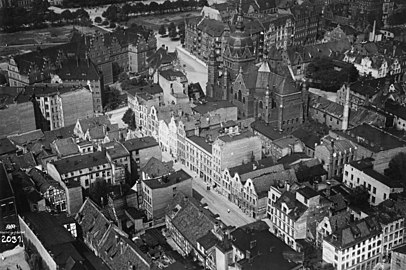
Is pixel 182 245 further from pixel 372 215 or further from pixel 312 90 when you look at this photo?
pixel 312 90

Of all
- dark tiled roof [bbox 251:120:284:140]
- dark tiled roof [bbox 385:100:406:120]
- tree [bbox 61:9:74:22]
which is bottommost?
dark tiled roof [bbox 251:120:284:140]

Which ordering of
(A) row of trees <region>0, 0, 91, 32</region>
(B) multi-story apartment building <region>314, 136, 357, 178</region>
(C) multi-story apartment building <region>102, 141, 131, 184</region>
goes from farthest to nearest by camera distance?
1. (A) row of trees <region>0, 0, 91, 32</region>
2. (B) multi-story apartment building <region>314, 136, 357, 178</region>
3. (C) multi-story apartment building <region>102, 141, 131, 184</region>

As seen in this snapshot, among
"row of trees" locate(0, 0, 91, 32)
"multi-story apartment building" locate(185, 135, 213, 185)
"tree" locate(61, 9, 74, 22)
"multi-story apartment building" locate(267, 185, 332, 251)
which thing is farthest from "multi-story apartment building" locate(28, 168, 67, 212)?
"tree" locate(61, 9, 74, 22)

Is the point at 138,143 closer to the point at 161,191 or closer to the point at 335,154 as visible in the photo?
the point at 161,191

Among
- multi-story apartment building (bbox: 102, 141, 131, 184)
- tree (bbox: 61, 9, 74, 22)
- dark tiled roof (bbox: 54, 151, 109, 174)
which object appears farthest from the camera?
tree (bbox: 61, 9, 74, 22)

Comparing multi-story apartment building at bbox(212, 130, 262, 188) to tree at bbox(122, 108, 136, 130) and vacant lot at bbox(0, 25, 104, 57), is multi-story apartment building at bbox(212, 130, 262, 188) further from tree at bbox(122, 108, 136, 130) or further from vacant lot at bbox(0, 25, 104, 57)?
vacant lot at bbox(0, 25, 104, 57)

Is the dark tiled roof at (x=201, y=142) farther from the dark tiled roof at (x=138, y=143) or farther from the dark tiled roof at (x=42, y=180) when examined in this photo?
the dark tiled roof at (x=42, y=180)

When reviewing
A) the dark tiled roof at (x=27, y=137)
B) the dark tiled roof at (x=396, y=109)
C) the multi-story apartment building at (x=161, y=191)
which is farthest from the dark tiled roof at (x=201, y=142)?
the dark tiled roof at (x=396, y=109)
